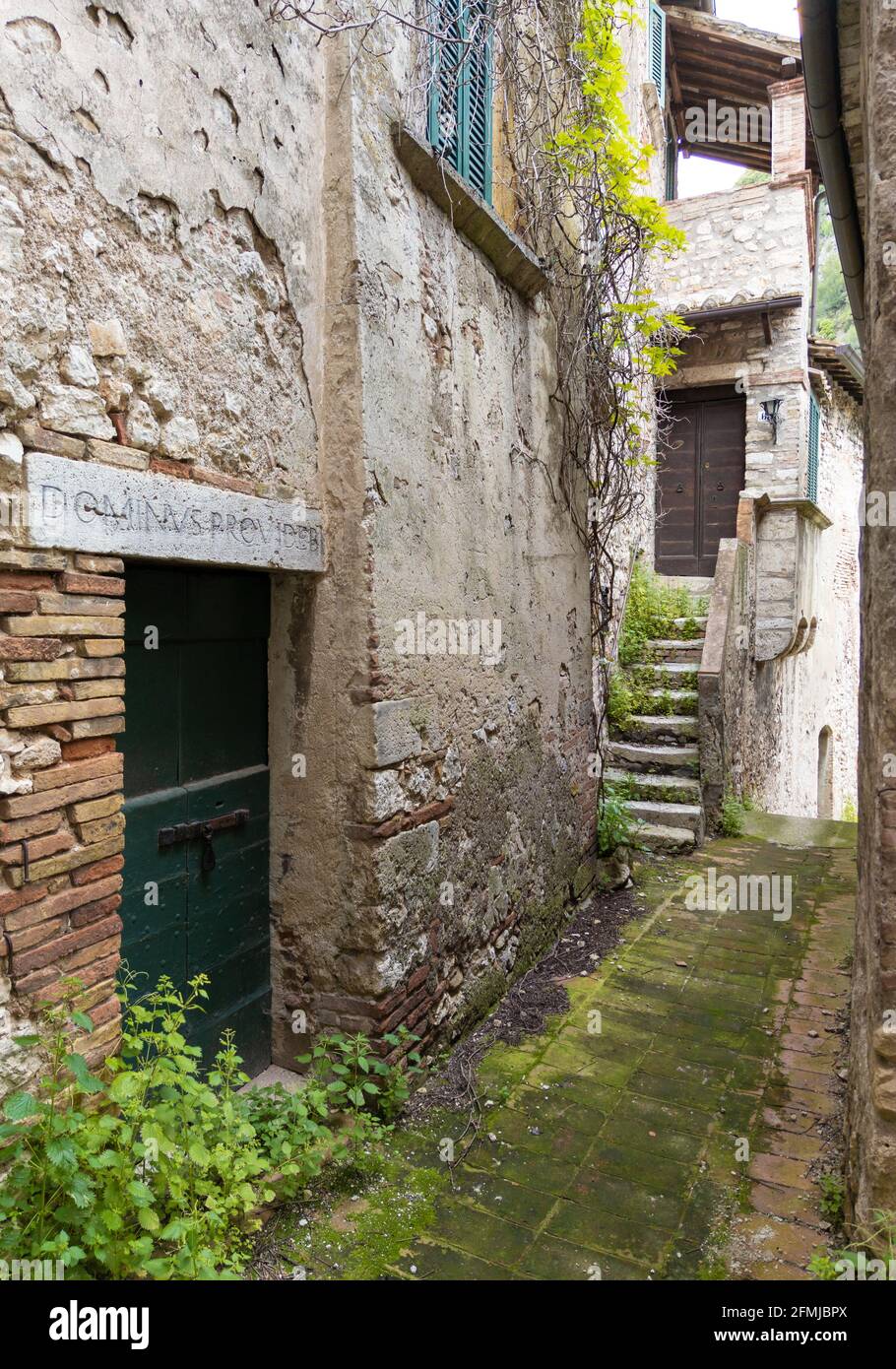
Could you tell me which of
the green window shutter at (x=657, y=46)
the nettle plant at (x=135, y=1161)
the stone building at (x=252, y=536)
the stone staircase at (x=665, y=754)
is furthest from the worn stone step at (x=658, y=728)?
the green window shutter at (x=657, y=46)

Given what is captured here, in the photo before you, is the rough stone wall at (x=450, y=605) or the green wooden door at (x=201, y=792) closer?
the green wooden door at (x=201, y=792)

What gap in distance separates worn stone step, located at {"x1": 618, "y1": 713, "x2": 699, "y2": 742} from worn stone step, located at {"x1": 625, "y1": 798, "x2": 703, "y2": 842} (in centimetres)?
78

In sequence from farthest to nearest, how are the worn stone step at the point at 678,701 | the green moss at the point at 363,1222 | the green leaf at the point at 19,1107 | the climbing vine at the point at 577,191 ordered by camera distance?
the worn stone step at the point at 678,701, the climbing vine at the point at 577,191, the green moss at the point at 363,1222, the green leaf at the point at 19,1107

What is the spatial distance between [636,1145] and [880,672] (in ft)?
6.54

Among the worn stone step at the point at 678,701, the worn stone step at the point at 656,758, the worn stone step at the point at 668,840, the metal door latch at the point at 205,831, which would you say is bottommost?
the worn stone step at the point at 668,840

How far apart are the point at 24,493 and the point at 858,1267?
2.88 meters

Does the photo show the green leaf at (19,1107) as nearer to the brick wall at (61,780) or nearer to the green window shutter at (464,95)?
the brick wall at (61,780)

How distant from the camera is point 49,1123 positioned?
197 cm

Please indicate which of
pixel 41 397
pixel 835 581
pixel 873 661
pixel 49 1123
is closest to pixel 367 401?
pixel 41 397

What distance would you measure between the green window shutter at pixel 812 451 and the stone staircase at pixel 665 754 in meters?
3.02

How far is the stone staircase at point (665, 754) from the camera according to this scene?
267 inches

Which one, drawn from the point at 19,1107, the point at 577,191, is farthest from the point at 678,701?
the point at 19,1107

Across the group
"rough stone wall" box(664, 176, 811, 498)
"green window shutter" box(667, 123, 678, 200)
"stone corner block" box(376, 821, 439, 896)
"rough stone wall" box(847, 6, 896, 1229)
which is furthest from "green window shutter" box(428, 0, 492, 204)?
"green window shutter" box(667, 123, 678, 200)

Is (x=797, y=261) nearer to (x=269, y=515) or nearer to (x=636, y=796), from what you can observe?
(x=636, y=796)
